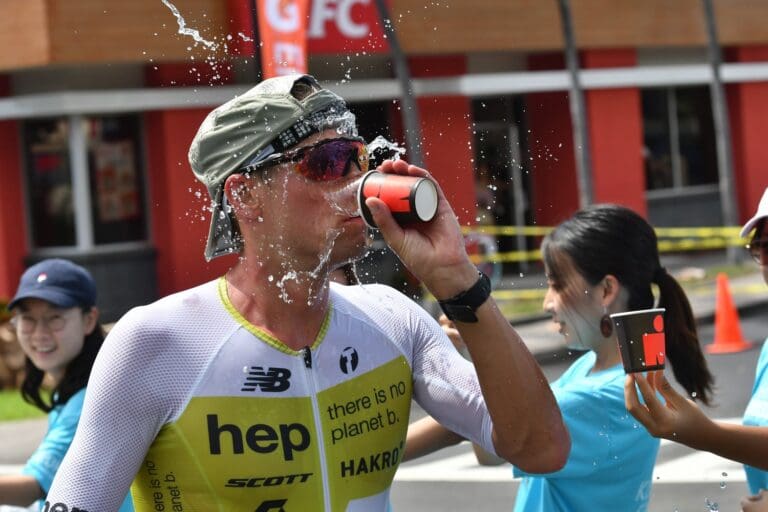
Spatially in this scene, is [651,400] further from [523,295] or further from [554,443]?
[523,295]

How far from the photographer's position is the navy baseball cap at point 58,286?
13.9 feet

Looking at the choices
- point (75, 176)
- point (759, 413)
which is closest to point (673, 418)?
point (759, 413)

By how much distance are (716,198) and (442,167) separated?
25.5 metres

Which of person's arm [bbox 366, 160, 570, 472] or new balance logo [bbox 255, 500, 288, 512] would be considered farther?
new balance logo [bbox 255, 500, 288, 512]

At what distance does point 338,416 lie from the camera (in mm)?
2504

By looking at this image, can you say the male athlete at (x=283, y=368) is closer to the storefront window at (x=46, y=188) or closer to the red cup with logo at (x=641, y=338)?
the red cup with logo at (x=641, y=338)

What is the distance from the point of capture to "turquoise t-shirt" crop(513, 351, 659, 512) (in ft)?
10.6

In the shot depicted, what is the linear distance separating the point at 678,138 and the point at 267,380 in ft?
83.3

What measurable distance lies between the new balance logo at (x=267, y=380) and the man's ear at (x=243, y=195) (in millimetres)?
286

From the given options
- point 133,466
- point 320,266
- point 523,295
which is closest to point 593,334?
point 320,266

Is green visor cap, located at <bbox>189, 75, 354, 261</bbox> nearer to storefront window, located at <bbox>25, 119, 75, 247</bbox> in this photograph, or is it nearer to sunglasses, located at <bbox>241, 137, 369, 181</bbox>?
sunglasses, located at <bbox>241, 137, 369, 181</bbox>

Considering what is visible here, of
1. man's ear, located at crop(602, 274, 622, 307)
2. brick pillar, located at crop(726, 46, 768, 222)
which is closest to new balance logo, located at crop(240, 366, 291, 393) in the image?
man's ear, located at crop(602, 274, 622, 307)

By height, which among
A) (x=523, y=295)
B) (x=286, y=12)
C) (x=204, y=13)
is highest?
(x=286, y=12)

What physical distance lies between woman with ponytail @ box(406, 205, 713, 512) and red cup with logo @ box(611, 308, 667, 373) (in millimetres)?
762
